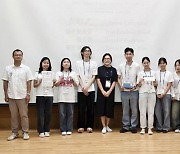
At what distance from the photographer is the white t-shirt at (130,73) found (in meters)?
4.85

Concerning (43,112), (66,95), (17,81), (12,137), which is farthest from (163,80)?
(12,137)

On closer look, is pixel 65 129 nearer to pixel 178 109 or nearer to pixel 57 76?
pixel 57 76

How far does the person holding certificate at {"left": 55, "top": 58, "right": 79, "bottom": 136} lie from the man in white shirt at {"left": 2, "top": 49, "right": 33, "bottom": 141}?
573 millimetres

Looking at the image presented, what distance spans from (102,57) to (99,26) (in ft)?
1.73

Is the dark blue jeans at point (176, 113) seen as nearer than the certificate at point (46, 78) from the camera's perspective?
No

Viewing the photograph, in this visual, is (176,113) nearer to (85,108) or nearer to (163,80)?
(163,80)

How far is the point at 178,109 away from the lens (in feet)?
16.1

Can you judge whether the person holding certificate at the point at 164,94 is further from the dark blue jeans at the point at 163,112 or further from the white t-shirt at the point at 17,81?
the white t-shirt at the point at 17,81

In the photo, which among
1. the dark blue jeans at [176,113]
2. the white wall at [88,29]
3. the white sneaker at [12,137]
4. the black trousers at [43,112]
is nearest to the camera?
the white sneaker at [12,137]

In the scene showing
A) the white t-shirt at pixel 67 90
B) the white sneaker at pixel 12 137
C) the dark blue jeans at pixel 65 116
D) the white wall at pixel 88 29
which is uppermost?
the white wall at pixel 88 29

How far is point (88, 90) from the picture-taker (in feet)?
15.8

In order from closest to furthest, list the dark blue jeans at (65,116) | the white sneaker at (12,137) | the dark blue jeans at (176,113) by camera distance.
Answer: the white sneaker at (12,137) → the dark blue jeans at (65,116) → the dark blue jeans at (176,113)

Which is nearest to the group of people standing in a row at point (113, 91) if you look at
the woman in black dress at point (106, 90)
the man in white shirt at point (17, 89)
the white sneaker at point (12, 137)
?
the woman in black dress at point (106, 90)

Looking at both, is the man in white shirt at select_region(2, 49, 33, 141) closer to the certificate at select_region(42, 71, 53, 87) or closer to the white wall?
the certificate at select_region(42, 71, 53, 87)
